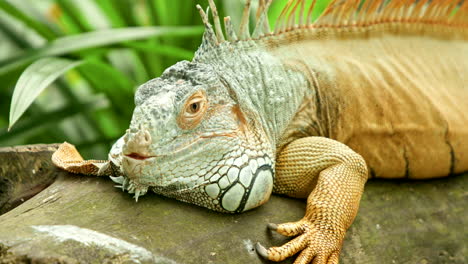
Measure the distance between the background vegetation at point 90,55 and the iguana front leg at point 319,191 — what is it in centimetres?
167

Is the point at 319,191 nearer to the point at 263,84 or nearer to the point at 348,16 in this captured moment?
the point at 263,84

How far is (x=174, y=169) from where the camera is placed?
80.6 inches

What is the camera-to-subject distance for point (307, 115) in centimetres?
262

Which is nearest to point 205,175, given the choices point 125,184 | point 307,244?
point 125,184

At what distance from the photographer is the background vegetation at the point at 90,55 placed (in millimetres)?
3664

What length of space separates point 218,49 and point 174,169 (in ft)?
2.40

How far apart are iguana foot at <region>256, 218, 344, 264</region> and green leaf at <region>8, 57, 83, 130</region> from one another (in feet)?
5.68

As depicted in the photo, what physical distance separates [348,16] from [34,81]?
211cm

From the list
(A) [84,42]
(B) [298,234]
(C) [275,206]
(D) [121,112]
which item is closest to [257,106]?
(C) [275,206]

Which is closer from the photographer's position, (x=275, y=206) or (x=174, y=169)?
(x=174, y=169)

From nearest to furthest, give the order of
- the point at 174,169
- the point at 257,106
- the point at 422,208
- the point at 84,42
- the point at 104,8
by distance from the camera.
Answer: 1. the point at 174,169
2. the point at 257,106
3. the point at 422,208
4. the point at 84,42
5. the point at 104,8

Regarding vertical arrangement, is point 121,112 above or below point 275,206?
above

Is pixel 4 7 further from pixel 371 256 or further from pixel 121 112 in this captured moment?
pixel 371 256

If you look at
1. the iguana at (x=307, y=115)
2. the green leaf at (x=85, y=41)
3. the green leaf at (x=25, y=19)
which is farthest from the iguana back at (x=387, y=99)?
the green leaf at (x=25, y=19)
